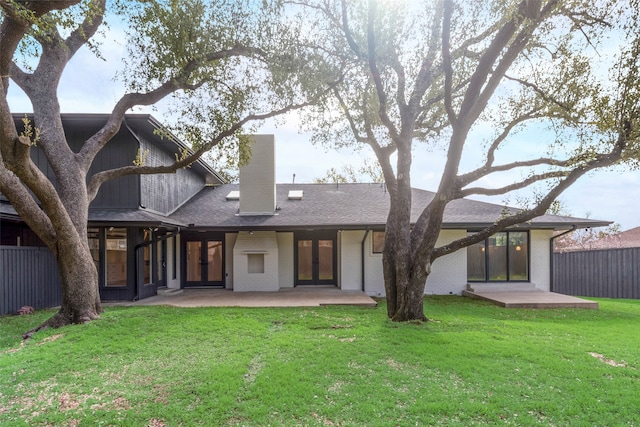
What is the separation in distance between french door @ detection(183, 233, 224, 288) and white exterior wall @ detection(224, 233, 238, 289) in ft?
0.48

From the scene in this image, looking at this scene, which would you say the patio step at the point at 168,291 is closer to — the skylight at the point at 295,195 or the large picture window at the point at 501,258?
the skylight at the point at 295,195

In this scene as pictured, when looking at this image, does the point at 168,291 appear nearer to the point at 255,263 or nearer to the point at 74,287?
the point at 255,263

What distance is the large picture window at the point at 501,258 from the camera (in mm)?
11867

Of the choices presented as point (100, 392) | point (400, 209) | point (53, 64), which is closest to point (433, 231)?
point (400, 209)

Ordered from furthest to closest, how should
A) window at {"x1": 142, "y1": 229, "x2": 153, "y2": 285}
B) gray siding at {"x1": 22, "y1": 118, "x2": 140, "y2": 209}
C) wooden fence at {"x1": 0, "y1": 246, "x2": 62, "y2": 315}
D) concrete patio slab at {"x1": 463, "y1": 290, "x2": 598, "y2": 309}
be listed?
window at {"x1": 142, "y1": 229, "x2": 153, "y2": 285} < gray siding at {"x1": 22, "y1": 118, "x2": 140, "y2": 209} < concrete patio slab at {"x1": 463, "y1": 290, "x2": 598, "y2": 309} < wooden fence at {"x1": 0, "y1": 246, "x2": 62, "y2": 315}

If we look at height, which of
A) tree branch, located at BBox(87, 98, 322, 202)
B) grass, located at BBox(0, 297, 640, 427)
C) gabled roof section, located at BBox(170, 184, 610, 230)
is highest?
tree branch, located at BBox(87, 98, 322, 202)

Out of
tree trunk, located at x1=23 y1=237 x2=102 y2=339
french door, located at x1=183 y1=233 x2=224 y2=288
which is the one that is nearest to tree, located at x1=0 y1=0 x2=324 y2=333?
tree trunk, located at x1=23 y1=237 x2=102 y2=339

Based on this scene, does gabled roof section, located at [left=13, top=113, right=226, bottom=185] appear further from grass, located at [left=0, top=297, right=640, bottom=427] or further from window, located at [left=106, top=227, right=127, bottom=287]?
grass, located at [left=0, top=297, right=640, bottom=427]

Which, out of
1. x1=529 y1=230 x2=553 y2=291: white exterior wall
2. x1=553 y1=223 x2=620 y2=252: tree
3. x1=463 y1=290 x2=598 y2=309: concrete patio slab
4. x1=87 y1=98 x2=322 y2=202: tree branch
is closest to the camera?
x1=87 y1=98 x2=322 y2=202: tree branch

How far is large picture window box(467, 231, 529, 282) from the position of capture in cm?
1187

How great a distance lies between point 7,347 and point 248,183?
823cm

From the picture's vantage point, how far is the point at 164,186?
1252cm

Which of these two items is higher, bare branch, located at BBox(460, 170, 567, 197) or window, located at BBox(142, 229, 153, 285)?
bare branch, located at BBox(460, 170, 567, 197)

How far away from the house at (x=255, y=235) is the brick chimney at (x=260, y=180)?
0.04 metres
